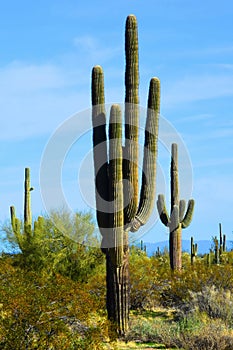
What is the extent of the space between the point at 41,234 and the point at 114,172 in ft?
34.2

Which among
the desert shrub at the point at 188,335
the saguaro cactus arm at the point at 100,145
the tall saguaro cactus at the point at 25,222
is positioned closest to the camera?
the desert shrub at the point at 188,335

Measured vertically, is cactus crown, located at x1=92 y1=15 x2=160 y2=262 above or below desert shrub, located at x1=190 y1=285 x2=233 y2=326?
above

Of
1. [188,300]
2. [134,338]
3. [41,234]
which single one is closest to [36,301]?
[134,338]

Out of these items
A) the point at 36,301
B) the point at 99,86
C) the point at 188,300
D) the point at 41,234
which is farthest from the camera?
the point at 41,234

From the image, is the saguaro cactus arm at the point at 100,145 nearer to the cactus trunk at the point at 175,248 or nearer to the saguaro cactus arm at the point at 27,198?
the cactus trunk at the point at 175,248

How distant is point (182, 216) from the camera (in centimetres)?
2562

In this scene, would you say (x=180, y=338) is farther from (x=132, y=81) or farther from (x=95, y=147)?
(x=132, y=81)

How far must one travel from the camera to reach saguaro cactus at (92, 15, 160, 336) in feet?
49.0

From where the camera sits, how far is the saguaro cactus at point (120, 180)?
14922 millimetres

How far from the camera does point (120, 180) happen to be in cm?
1488

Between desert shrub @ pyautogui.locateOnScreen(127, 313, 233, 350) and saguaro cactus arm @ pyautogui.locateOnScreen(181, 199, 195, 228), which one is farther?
saguaro cactus arm @ pyautogui.locateOnScreen(181, 199, 195, 228)

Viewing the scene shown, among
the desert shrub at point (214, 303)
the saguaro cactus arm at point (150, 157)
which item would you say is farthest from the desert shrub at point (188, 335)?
the saguaro cactus arm at point (150, 157)

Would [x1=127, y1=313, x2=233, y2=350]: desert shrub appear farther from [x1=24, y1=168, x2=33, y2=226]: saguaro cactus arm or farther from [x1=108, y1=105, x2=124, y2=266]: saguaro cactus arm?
[x1=24, y1=168, x2=33, y2=226]: saguaro cactus arm

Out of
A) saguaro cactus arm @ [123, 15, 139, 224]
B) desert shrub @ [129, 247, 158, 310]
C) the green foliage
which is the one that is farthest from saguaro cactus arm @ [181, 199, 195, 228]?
saguaro cactus arm @ [123, 15, 139, 224]
